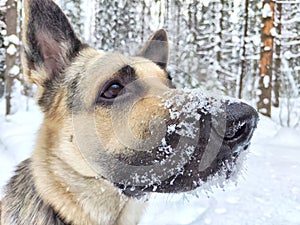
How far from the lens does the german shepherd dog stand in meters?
2.02

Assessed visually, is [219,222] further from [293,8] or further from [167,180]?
[293,8]

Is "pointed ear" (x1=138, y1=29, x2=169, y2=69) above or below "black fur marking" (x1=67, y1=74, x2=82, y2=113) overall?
above

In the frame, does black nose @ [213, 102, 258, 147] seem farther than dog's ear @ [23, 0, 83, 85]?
No

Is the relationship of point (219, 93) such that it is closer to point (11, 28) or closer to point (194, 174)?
point (194, 174)

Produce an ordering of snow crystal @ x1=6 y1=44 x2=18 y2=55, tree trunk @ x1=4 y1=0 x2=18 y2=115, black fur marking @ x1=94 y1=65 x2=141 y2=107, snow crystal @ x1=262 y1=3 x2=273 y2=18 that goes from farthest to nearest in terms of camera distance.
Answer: snow crystal @ x1=262 y1=3 x2=273 y2=18, snow crystal @ x1=6 y1=44 x2=18 y2=55, tree trunk @ x1=4 y1=0 x2=18 y2=115, black fur marking @ x1=94 y1=65 x2=141 y2=107

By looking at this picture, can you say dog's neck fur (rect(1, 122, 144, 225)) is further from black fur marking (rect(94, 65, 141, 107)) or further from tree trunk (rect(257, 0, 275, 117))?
tree trunk (rect(257, 0, 275, 117))

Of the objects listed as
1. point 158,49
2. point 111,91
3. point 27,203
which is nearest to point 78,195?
point 27,203

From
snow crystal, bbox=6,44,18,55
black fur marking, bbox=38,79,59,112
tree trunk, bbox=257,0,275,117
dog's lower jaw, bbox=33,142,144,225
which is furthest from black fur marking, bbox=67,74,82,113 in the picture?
tree trunk, bbox=257,0,275,117

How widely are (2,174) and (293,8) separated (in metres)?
21.3

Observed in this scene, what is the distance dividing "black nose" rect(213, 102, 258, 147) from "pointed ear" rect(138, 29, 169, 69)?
4.87 feet

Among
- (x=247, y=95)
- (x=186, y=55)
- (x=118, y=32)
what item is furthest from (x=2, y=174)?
(x=118, y=32)

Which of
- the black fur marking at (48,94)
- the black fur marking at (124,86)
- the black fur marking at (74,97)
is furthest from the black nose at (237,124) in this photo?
the black fur marking at (48,94)

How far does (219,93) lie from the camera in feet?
7.04

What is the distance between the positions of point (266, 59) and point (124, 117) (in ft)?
35.6
